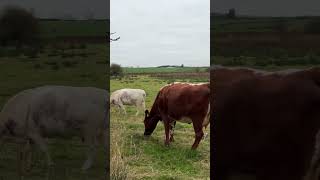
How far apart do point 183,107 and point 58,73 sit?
381cm

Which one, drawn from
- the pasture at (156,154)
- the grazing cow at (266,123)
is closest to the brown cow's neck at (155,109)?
the pasture at (156,154)

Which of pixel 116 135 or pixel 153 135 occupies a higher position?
pixel 116 135

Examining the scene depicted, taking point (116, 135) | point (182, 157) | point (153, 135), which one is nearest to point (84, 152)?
point (116, 135)

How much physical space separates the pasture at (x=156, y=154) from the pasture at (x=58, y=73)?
0.40 m

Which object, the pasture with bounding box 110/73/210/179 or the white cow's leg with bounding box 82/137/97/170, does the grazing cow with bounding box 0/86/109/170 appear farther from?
the pasture with bounding box 110/73/210/179

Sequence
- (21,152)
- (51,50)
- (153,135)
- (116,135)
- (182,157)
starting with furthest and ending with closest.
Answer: (153,135) → (182,157) → (116,135) → (21,152) → (51,50)

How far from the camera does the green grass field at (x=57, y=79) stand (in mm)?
3600

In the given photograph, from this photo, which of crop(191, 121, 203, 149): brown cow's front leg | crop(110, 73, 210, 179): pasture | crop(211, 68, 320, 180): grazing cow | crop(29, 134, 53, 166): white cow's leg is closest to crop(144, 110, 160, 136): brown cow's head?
crop(110, 73, 210, 179): pasture

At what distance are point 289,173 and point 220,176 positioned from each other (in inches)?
17.4

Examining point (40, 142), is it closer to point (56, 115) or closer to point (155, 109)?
point (56, 115)

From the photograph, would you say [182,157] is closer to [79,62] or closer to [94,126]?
[94,126]

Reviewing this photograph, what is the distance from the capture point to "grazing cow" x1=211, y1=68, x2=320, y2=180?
278 centimetres

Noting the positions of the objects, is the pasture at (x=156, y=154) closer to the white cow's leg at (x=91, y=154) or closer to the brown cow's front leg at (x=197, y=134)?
the brown cow's front leg at (x=197, y=134)

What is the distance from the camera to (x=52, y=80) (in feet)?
12.5
